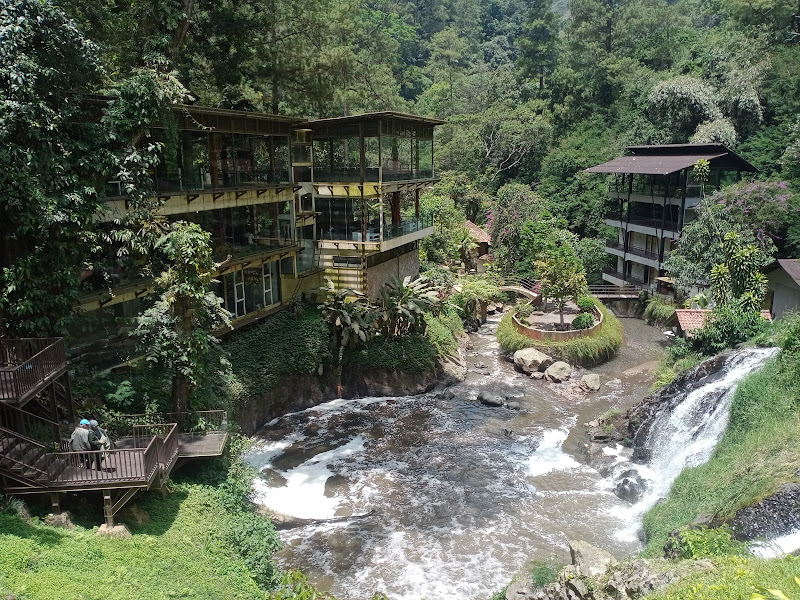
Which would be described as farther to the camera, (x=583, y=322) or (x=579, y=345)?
(x=583, y=322)

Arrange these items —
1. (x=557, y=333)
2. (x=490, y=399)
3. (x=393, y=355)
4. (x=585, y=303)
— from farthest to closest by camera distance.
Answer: (x=585, y=303)
(x=557, y=333)
(x=393, y=355)
(x=490, y=399)

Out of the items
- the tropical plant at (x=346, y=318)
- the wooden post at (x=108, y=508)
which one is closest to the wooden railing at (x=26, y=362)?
the wooden post at (x=108, y=508)

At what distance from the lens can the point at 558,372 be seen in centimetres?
3095

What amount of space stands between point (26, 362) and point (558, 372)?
24179 mm

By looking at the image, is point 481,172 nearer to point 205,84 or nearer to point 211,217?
point 205,84

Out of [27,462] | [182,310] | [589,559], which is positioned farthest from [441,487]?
[27,462]

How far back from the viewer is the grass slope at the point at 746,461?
15203mm

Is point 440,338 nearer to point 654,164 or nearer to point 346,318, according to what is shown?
point 346,318

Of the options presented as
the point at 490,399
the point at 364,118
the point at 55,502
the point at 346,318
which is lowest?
the point at 490,399

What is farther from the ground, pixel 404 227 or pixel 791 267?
pixel 404 227

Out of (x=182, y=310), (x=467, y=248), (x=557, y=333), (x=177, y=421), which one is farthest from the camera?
(x=467, y=248)

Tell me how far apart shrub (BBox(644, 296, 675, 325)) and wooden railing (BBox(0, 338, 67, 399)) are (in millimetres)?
33452

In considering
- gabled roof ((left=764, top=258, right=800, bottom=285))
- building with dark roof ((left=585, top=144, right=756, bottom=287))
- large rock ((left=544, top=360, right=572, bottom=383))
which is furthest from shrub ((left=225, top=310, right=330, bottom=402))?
building with dark roof ((left=585, top=144, right=756, bottom=287))

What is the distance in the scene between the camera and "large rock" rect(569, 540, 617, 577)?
14.7m
